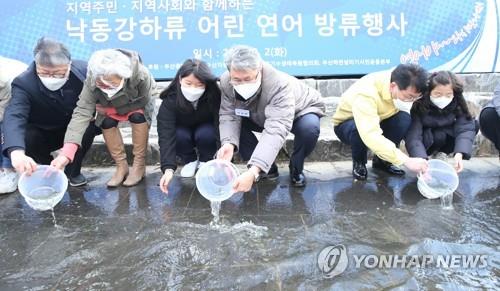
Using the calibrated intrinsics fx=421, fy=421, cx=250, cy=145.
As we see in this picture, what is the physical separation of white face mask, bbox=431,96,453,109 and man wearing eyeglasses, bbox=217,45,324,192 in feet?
2.85

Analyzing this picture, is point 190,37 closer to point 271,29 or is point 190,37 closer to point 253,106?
point 271,29

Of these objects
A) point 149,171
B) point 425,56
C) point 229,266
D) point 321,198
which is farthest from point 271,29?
point 229,266

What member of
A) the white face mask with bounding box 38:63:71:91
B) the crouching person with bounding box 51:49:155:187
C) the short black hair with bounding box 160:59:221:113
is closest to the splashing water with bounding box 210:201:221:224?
the short black hair with bounding box 160:59:221:113

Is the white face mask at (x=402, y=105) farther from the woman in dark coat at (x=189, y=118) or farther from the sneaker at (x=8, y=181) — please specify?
the sneaker at (x=8, y=181)

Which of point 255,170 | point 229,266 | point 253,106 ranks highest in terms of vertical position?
point 253,106

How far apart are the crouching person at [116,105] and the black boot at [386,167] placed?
6.91 ft

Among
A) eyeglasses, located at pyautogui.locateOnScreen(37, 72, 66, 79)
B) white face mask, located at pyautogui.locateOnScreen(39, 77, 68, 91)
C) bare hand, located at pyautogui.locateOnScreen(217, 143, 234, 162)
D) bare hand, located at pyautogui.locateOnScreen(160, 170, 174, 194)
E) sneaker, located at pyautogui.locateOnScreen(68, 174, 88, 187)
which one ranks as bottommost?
sneaker, located at pyautogui.locateOnScreen(68, 174, 88, 187)

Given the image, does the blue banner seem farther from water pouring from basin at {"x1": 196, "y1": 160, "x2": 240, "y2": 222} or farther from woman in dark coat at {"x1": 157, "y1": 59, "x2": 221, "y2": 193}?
water pouring from basin at {"x1": 196, "y1": 160, "x2": 240, "y2": 222}

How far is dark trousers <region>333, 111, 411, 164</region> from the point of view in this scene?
3.37 metres

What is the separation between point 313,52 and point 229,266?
360 centimetres

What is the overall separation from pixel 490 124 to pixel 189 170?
103 inches

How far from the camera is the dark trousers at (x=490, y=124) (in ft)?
11.6

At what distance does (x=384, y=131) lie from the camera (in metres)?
3.54

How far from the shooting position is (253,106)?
3.19 meters
